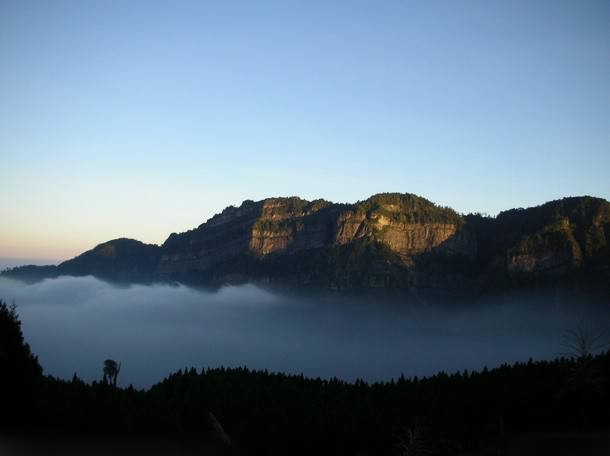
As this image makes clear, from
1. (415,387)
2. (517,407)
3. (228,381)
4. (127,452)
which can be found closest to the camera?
(127,452)

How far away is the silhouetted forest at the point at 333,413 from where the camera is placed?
97.5m

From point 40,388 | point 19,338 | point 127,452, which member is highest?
point 19,338

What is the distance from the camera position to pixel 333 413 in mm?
122000

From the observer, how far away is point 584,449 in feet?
306

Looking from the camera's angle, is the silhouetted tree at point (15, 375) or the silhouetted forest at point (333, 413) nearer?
the silhouetted tree at point (15, 375)

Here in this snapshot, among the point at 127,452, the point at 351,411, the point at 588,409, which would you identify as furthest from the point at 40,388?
the point at 588,409

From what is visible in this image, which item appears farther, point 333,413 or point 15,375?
point 333,413

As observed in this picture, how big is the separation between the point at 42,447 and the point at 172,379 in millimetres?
98518

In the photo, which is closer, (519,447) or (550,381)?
(519,447)

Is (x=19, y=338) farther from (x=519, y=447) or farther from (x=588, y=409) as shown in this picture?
(x=588, y=409)

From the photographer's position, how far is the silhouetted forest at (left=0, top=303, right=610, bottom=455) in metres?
97.5

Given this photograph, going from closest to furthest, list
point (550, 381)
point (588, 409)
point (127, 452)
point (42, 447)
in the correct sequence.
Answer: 1. point (42, 447)
2. point (127, 452)
3. point (588, 409)
4. point (550, 381)

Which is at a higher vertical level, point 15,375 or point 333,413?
point 15,375

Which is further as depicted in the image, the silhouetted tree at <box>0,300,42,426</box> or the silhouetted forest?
the silhouetted forest
